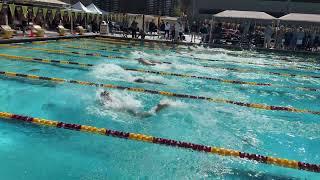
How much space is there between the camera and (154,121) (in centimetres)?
635

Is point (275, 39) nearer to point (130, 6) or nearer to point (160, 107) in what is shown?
point (160, 107)

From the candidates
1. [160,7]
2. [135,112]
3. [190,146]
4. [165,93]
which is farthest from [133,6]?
[190,146]

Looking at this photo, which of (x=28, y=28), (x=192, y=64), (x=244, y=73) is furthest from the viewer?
(x=28, y=28)

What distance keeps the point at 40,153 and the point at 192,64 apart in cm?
916

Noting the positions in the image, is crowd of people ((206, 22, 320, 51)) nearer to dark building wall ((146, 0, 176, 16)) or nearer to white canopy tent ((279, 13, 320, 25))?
white canopy tent ((279, 13, 320, 25))

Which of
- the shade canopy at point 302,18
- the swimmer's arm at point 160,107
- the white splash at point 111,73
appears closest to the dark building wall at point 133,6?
the shade canopy at point 302,18

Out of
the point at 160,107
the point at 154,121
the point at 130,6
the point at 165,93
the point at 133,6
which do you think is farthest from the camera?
the point at 130,6

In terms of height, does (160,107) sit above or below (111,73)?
below

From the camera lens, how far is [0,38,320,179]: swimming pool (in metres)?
4.51

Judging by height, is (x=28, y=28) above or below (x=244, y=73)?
above

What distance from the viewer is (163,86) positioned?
9.12 m

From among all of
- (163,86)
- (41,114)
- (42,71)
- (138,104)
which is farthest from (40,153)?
(42,71)

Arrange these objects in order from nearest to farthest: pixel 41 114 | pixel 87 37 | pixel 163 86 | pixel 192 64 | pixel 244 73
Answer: pixel 41 114 → pixel 163 86 → pixel 244 73 → pixel 192 64 → pixel 87 37

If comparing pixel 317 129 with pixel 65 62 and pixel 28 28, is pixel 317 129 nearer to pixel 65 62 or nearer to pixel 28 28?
pixel 65 62
